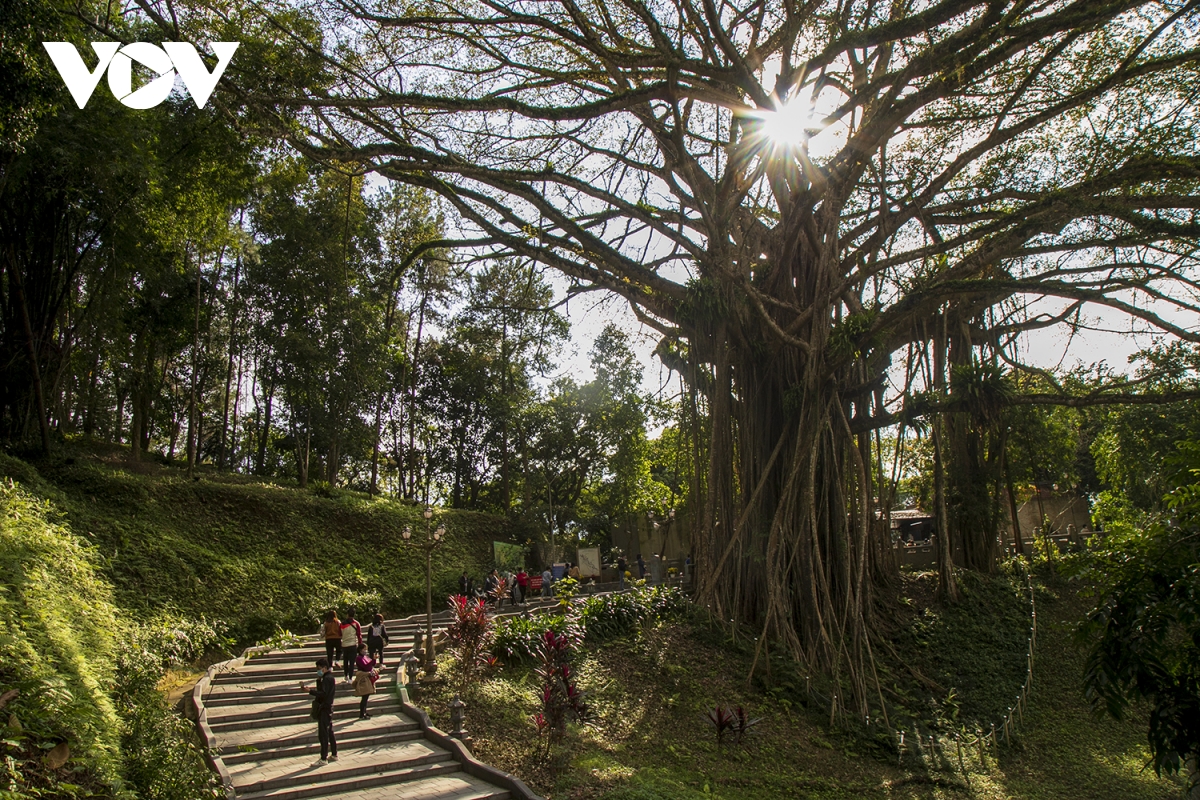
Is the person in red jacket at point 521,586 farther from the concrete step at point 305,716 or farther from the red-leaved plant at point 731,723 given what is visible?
the red-leaved plant at point 731,723

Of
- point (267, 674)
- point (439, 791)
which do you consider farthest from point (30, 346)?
point (439, 791)

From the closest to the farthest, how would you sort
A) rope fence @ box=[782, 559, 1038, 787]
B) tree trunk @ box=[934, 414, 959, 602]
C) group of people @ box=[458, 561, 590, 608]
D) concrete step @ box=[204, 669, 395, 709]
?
1. rope fence @ box=[782, 559, 1038, 787]
2. concrete step @ box=[204, 669, 395, 709]
3. tree trunk @ box=[934, 414, 959, 602]
4. group of people @ box=[458, 561, 590, 608]

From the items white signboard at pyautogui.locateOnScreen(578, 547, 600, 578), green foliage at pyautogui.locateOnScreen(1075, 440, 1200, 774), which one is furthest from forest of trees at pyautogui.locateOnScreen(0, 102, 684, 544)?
green foliage at pyautogui.locateOnScreen(1075, 440, 1200, 774)

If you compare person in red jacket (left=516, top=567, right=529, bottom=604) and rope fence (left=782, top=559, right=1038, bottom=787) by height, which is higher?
person in red jacket (left=516, top=567, right=529, bottom=604)

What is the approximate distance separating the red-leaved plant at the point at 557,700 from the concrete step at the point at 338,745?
153cm

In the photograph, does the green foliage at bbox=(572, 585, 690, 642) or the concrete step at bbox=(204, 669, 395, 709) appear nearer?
the concrete step at bbox=(204, 669, 395, 709)

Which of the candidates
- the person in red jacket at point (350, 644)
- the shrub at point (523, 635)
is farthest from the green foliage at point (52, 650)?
the shrub at point (523, 635)

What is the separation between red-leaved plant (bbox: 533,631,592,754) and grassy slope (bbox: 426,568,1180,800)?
0.24 metres

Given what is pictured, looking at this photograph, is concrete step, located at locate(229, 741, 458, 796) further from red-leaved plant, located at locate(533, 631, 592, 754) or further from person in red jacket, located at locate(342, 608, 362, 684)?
person in red jacket, located at locate(342, 608, 362, 684)

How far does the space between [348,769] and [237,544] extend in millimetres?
10049

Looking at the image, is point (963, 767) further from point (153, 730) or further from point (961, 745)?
point (153, 730)

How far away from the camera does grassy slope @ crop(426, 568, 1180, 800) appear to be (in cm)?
786

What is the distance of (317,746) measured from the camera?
8.43 m

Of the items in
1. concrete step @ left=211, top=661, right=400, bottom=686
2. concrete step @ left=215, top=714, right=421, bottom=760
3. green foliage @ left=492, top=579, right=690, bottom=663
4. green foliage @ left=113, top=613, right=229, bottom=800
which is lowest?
concrete step @ left=215, top=714, right=421, bottom=760
